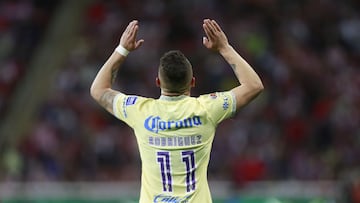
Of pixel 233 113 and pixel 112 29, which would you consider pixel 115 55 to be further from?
pixel 112 29

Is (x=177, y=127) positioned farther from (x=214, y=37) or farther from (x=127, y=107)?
(x=214, y=37)

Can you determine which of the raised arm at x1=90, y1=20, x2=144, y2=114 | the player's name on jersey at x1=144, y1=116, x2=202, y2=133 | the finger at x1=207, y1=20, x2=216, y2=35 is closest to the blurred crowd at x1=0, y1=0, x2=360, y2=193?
the raised arm at x1=90, y1=20, x2=144, y2=114

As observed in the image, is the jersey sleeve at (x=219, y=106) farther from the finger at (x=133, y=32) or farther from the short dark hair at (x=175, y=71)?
the finger at (x=133, y=32)

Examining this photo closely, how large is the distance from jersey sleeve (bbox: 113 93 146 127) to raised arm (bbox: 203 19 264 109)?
57cm

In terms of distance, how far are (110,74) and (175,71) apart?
637mm

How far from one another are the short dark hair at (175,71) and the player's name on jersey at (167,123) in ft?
0.68

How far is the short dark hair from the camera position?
706 cm

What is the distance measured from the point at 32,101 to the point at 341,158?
5830mm

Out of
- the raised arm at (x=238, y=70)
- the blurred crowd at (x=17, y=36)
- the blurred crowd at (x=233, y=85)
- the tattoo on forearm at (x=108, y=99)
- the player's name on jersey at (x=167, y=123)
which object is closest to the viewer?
the player's name on jersey at (x=167, y=123)

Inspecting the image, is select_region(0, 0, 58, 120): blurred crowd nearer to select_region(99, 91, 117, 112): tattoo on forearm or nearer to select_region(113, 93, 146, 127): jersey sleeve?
select_region(99, 91, 117, 112): tattoo on forearm

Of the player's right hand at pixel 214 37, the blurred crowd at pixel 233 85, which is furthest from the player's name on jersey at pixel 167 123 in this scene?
the blurred crowd at pixel 233 85

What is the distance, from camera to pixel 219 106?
7219 millimetres

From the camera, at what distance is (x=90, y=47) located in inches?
824

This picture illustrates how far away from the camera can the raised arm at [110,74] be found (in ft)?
24.4
